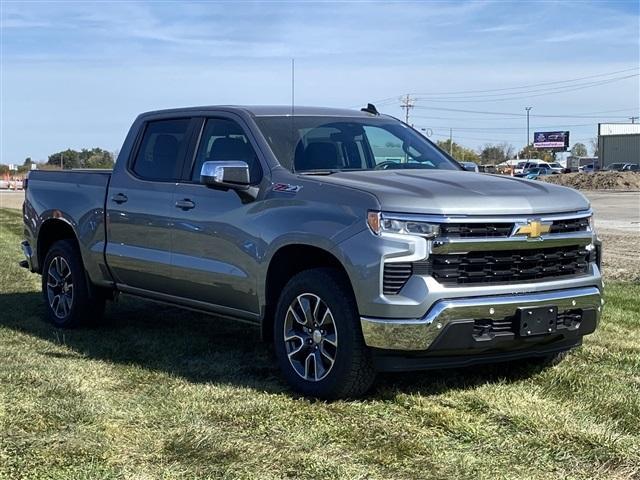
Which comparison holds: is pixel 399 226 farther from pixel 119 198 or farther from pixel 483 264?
pixel 119 198

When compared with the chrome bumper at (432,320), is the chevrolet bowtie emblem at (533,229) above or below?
above

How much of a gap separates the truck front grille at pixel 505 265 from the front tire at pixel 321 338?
604 mm

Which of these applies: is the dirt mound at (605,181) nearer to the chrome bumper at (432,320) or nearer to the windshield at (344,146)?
the windshield at (344,146)

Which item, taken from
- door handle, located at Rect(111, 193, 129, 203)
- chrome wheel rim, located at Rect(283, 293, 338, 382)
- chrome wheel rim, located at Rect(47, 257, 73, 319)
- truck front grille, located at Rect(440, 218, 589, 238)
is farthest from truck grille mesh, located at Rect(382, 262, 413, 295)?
chrome wheel rim, located at Rect(47, 257, 73, 319)

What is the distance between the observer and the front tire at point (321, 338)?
202 inches

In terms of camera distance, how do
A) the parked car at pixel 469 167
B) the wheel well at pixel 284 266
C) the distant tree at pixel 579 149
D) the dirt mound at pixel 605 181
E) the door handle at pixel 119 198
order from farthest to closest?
the distant tree at pixel 579 149, the dirt mound at pixel 605 181, the door handle at pixel 119 198, the parked car at pixel 469 167, the wheel well at pixel 284 266

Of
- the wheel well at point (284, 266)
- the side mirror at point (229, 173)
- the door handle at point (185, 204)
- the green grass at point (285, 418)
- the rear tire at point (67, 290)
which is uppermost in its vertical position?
the side mirror at point (229, 173)

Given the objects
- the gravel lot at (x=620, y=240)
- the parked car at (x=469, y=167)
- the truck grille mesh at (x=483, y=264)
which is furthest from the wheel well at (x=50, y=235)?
the gravel lot at (x=620, y=240)

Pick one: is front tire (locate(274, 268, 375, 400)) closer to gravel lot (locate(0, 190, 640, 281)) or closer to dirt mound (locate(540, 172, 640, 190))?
gravel lot (locate(0, 190, 640, 281))

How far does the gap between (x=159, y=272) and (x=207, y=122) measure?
1210mm

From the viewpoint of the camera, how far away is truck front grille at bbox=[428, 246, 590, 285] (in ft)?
16.2

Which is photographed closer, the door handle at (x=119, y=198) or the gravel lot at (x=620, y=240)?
the door handle at (x=119, y=198)

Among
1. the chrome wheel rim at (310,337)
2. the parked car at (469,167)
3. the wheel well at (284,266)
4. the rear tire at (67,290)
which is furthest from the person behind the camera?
the rear tire at (67,290)

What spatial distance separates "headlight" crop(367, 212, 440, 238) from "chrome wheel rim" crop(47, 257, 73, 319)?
12.7 feet
